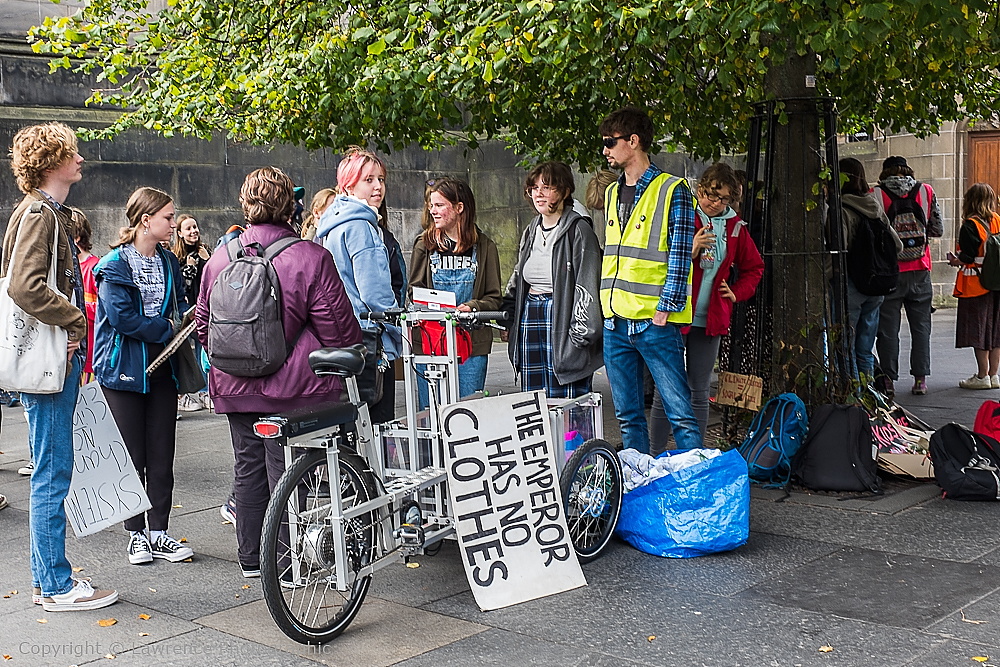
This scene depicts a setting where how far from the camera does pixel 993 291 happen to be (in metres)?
10.3

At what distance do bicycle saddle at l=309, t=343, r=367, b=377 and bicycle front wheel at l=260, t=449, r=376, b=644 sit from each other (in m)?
0.30

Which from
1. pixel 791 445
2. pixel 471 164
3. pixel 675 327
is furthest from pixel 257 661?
pixel 471 164

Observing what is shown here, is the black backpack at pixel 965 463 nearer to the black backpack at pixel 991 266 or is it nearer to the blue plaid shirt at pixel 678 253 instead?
the blue plaid shirt at pixel 678 253

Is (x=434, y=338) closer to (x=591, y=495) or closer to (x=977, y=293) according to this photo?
(x=591, y=495)

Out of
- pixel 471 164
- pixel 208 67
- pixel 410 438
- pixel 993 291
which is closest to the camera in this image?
pixel 410 438

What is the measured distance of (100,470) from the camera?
5.19 meters

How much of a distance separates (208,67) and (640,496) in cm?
512

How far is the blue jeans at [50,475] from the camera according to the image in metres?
4.60

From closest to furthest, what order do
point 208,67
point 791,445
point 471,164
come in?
point 791,445 → point 208,67 → point 471,164

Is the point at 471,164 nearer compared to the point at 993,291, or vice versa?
the point at 993,291

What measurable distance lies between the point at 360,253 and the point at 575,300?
1329 mm

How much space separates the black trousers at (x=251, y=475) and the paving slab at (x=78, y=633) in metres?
0.50

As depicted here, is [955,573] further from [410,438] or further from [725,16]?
[725,16]

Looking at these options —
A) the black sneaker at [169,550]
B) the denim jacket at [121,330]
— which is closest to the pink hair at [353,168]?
the denim jacket at [121,330]
